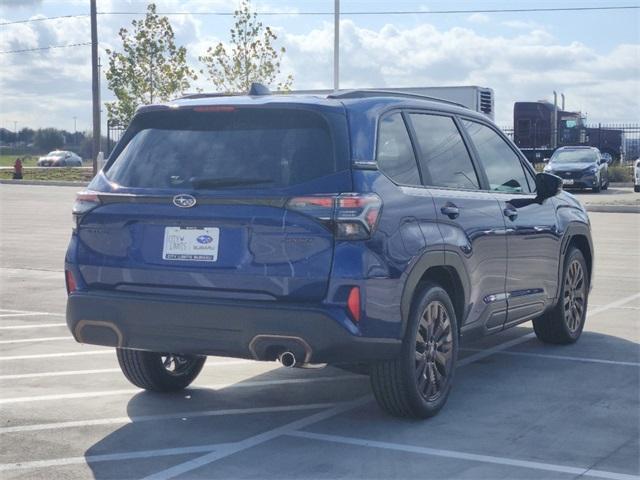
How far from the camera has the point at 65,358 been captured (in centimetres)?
827

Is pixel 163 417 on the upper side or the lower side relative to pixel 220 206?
lower

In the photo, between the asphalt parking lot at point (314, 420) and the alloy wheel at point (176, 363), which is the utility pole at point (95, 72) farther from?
the alloy wheel at point (176, 363)

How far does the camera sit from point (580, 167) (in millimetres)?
34188

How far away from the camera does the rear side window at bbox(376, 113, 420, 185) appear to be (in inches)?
243

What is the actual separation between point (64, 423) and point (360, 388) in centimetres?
200

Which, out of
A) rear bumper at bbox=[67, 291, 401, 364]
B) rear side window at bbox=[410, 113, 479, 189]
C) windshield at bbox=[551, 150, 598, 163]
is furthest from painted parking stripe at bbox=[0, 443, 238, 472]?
windshield at bbox=[551, 150, 598, 163]

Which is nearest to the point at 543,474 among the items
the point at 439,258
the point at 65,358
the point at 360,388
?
the point at 439,258

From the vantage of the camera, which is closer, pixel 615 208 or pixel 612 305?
pixel 612 305

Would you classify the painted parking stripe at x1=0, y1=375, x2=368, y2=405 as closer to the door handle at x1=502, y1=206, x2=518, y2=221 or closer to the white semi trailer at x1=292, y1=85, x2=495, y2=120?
the door handle at x1=502, y1=206, x2=518, y2=221

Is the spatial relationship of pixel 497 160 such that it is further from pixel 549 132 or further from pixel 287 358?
pixel 549 132

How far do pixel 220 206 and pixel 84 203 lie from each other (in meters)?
0.93

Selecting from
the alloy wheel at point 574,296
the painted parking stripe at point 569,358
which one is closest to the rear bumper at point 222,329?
the painted parking stripe at point 569,358

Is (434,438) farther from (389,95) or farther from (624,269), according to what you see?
(624,269)

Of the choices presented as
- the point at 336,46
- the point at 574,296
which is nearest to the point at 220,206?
the point at 574,296
